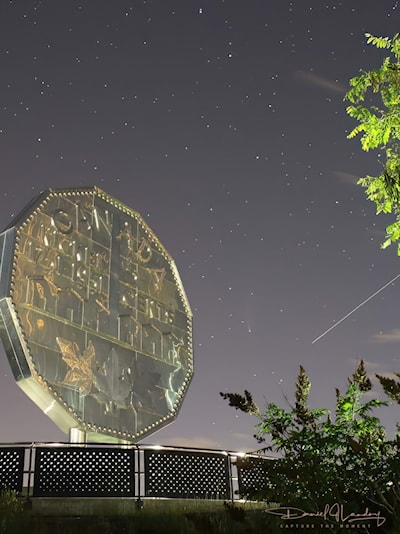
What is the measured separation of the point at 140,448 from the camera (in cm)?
1250

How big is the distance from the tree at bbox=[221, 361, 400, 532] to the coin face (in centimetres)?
772

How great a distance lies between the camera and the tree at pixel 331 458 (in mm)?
7125

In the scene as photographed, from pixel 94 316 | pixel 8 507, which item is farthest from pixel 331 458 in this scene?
pixel 94 316

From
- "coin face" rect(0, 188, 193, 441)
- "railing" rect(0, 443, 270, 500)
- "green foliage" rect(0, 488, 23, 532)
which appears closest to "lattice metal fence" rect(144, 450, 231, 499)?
"railing" rect(0, 443, 270, 500)

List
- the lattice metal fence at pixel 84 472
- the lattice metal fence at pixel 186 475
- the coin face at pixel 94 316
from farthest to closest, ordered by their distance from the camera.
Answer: the coin face at pixel 94 316
the lattice metal fence at pixel 186 475
the lattice metal fence at pixel 84 472

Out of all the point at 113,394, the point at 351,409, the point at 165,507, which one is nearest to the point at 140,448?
the point at 165,507

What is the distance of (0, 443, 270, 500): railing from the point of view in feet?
38.5

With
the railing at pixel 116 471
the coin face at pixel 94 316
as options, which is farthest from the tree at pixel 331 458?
the coin face at pixel 94 316

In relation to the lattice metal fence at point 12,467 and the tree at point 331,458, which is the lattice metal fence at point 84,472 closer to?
the lattice metal fence at point 12,467

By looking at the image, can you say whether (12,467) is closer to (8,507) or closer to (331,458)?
(8,507)

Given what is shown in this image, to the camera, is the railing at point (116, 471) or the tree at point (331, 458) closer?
the tree at point (331, 458)

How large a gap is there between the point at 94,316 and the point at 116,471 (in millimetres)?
5564

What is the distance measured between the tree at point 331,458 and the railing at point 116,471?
3.68m

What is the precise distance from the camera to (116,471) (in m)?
12.2
